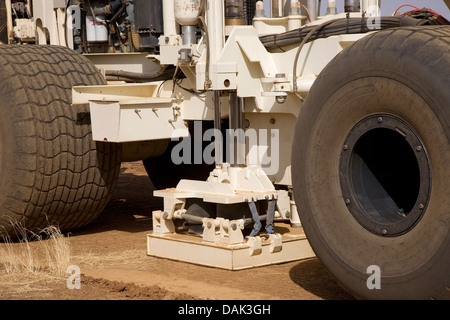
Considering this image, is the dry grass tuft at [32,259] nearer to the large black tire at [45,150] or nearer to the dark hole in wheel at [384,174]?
the large black tire at [45,150]

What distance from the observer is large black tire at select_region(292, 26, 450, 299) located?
392 centimetres

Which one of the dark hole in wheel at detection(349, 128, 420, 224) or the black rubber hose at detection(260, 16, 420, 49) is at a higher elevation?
the black rubber hose at detection(260, 16, 420, 49)

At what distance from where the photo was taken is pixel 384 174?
14.8ft

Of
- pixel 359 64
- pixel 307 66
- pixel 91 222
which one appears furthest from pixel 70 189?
pixel 359 64

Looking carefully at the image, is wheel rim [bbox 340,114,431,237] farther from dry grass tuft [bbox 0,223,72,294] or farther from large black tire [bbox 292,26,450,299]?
dry grass tuft [bbox 0,223,72,294]

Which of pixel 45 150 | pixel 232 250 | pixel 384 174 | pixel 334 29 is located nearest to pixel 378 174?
pixel 384 174

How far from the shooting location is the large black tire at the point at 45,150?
252 inches

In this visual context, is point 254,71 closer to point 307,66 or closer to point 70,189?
point 307,66

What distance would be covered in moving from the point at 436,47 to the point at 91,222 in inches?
161

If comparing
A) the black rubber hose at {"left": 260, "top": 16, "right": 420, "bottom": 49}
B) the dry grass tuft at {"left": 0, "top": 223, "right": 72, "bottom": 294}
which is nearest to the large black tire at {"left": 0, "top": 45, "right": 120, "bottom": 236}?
the dry grass tuft at {"left": 0, "top": 223, "right": 72, "bottom": 294}

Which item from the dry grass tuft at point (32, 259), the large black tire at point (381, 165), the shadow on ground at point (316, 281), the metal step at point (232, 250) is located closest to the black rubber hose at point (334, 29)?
the large black tire at point (381, 165)

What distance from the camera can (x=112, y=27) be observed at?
23.6 ft

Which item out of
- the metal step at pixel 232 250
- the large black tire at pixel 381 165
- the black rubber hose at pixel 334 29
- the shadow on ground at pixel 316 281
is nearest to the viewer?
the large black tire at pixel 381 165

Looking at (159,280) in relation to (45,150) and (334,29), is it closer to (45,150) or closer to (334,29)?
(45,150)
